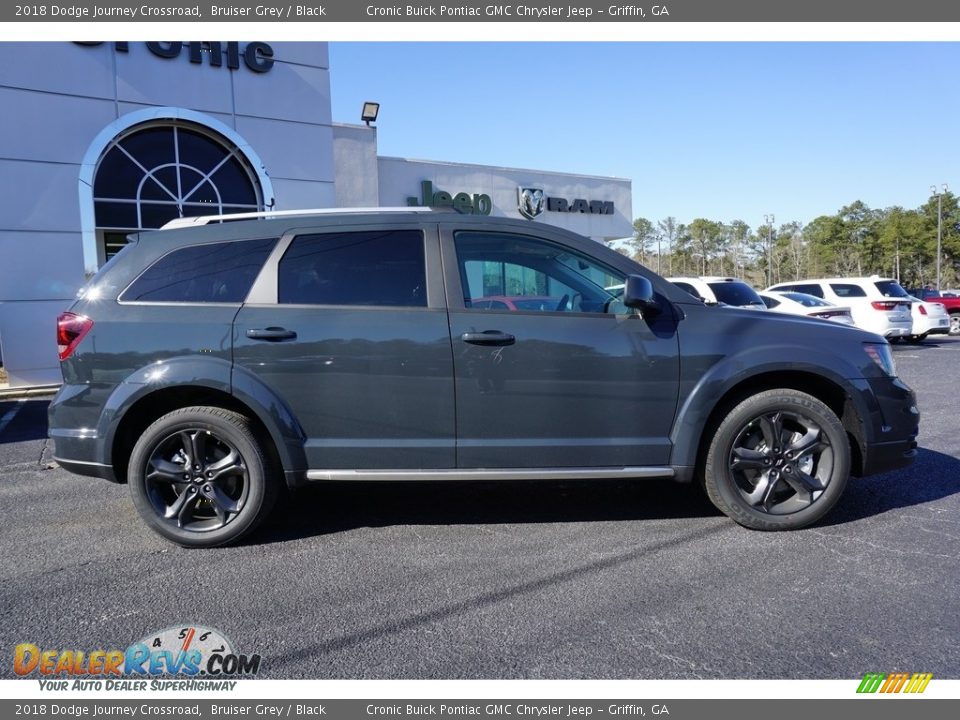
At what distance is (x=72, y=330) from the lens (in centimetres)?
390

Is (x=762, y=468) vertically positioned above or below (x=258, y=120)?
below

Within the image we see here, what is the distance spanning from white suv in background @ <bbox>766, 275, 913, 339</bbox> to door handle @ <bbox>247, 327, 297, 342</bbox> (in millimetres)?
15331

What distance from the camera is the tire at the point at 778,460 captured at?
155 inches

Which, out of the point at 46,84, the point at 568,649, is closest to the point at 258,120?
the point at 46,84

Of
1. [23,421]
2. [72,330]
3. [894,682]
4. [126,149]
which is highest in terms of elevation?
[126,149]

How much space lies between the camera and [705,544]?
12.6 ft

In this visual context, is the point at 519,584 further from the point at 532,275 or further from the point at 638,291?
the point at 532,275

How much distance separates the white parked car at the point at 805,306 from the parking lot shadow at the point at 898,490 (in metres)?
9.42

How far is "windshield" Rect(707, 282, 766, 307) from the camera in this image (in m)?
13.0

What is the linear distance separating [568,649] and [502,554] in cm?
103

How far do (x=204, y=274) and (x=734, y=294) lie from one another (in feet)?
37.0

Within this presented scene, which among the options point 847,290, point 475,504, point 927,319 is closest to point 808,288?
point 847,290

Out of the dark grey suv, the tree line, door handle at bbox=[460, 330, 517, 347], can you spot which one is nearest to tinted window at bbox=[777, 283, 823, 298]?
the dark grey suv

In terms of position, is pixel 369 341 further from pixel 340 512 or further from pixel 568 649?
pixel 568 649
